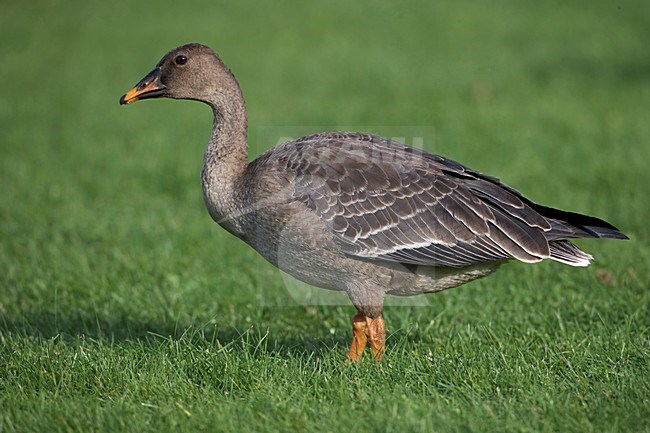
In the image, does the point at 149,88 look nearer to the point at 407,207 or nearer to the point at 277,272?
the point at 407,207

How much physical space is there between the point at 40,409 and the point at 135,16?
18.9m

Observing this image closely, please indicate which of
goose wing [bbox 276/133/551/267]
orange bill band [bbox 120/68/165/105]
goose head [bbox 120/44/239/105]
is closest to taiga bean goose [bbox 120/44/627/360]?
goose wing [bbox 276/133/551/267]

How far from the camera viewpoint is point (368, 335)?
5199 millimetres

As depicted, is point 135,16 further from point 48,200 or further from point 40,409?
point 40,409

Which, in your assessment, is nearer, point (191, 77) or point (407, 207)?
point (407, 207)

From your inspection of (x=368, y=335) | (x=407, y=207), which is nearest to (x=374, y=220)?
(x=407, y=207)

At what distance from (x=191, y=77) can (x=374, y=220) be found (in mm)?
1647

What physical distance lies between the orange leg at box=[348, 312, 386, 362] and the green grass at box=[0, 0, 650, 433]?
0.16 m

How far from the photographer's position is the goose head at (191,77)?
5.50 metres

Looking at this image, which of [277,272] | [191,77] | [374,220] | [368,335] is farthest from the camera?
[277,272]

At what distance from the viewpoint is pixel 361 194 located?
511 centimetres

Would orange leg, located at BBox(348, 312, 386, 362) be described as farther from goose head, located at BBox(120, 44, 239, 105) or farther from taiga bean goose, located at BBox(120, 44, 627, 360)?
goose head, located at BBox(120, 44, 239, 105)

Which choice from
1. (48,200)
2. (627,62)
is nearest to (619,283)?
(48,200)

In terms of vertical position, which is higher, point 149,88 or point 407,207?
point 149,88
